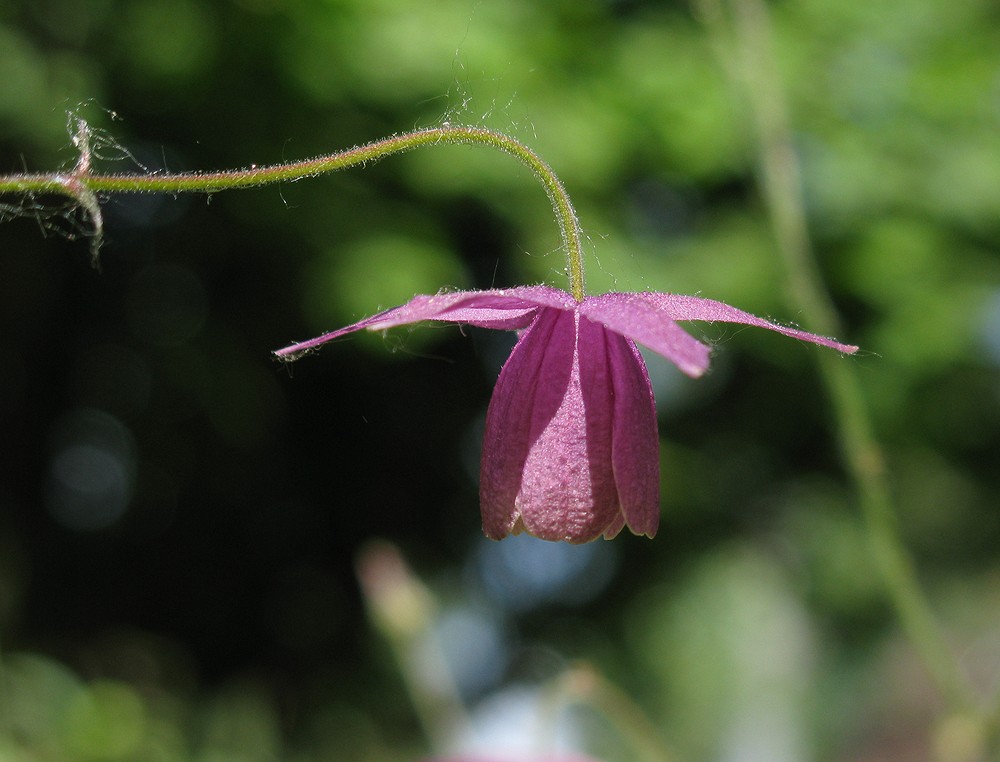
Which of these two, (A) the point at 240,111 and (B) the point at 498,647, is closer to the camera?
(A) the point at 240,111

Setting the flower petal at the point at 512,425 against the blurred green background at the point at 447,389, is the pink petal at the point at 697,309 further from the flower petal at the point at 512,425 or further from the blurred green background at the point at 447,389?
the blurred green background at the point at 447,389

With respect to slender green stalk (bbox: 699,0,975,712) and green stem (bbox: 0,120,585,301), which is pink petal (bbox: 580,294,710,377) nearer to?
green stem (bbox: 0,120,585,301)

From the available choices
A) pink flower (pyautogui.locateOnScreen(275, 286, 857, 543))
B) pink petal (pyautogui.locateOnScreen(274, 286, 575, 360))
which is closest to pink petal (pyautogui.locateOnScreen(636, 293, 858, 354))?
pink flower (pyautogui.locateOnScreen(275, 286, 857, 543))

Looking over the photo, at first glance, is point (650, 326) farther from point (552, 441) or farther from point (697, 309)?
point (552, 441)

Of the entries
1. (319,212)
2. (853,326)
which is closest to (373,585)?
(319,212)

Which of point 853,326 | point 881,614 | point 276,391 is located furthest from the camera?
point 881,614

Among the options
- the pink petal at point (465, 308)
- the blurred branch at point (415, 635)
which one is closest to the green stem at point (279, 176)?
the pink petal at point (465, 308)

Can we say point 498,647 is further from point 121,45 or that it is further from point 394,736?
point 121,45
